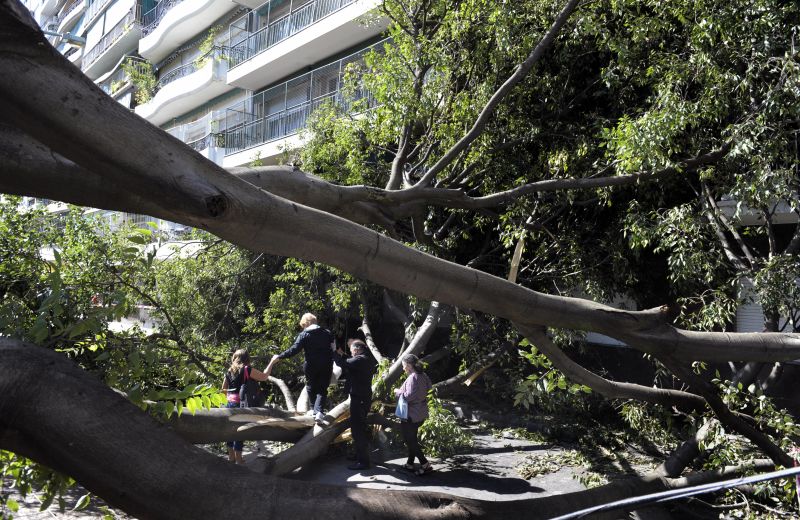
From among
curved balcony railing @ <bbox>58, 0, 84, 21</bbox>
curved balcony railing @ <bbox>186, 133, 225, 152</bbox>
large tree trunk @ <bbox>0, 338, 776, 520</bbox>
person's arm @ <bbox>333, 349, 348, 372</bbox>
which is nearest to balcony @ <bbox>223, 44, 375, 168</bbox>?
curved balcony railing @ <bbox>186, 133, 225, 152</bbox>

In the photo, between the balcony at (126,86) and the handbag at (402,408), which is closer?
the handbag at (402,408)

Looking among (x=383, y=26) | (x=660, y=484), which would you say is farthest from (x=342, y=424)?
(x=383, y=26)

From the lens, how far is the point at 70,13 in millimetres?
45406

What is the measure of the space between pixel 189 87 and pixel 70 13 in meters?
24.1

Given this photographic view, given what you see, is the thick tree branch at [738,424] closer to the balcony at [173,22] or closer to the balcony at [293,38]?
the balcony at [293,38]

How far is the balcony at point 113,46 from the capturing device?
3419 centimetres

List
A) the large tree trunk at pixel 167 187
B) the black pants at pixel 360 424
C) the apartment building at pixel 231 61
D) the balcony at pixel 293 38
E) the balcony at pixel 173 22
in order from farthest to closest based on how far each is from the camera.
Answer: the balcony at pixel 173 22, the apartment building at pixel 231 61, the balcony at pixel 293 38, the black pants at pixel 360 424, the large tree trunk at pixel 167 187

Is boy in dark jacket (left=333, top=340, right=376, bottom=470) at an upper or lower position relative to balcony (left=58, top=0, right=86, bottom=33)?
lower

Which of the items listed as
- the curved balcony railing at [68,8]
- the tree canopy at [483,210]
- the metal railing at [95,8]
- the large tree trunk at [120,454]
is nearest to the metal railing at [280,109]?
the tree canopy at [483,210]

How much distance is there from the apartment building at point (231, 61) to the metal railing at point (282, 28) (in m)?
0.04

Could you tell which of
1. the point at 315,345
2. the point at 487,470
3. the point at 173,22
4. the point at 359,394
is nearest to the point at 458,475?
the point at 487,470

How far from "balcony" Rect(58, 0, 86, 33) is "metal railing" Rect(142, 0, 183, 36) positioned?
1123 cm

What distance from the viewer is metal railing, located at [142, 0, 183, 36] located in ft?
101

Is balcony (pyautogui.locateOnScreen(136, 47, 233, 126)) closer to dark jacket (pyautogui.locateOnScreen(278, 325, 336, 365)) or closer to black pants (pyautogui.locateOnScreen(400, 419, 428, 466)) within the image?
dark jacket (pyautogui.locateOnScreen(278, 325, 336, 365))
